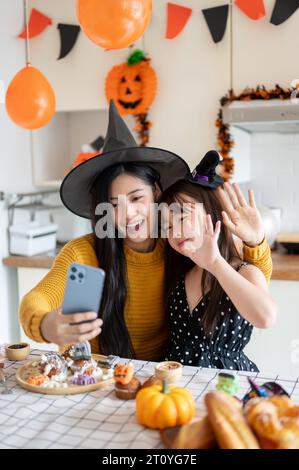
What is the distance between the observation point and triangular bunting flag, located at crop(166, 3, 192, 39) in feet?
8.87

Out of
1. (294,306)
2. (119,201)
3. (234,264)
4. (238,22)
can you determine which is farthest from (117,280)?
(238,22)

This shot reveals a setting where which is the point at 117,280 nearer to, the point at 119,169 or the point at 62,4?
the point at 119,169

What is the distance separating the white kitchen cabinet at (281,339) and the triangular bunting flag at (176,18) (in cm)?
128

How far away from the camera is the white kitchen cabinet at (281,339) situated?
98.3 inches

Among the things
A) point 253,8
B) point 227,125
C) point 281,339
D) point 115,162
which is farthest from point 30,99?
point 281,339

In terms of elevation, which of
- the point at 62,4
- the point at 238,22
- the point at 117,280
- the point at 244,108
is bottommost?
the point at 117,280

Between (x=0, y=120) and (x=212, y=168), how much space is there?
5.50 feet

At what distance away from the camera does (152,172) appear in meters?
1.81

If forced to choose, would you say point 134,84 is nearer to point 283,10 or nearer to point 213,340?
Answer: point 283,10

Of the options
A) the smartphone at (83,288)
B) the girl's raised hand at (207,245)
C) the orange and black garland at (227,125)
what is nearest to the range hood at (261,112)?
the orange and black garland at (227,125)

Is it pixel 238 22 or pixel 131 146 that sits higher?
pixel 238 22

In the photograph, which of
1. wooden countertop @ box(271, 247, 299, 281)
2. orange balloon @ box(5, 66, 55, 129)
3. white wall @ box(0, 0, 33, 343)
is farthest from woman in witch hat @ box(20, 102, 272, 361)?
white wall @ box(0, 0, 33, 343)

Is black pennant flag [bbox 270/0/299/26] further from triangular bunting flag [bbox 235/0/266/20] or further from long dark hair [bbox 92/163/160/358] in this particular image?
long dark hair [bbox 92/163/160/358]

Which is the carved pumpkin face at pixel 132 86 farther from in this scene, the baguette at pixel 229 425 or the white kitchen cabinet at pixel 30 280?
the baguette at pixel 229 425
